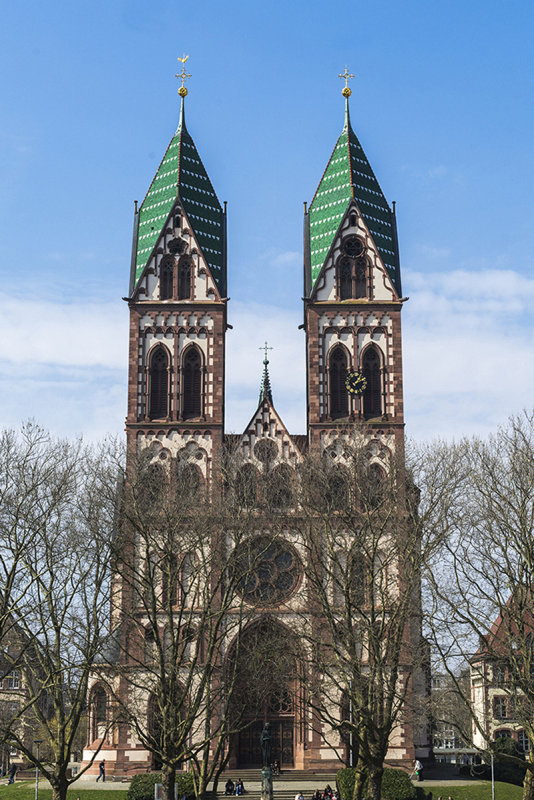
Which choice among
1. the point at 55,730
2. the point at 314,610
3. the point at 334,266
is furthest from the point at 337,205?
the point at 55,730

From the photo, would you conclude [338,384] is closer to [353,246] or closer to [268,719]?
[353,246]

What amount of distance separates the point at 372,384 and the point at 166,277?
12357mm

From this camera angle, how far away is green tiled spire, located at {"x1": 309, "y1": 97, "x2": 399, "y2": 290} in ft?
194

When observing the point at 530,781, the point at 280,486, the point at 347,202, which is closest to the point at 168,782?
the point at 530,781

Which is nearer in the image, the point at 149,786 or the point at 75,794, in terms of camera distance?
the point at 149,786

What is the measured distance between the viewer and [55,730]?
41031 mm

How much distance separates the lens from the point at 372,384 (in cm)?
5653

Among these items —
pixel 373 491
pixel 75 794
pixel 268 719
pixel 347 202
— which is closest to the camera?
pixel 373 491

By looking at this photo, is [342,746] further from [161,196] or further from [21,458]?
[161,196]

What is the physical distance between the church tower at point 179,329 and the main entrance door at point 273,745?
1261 cm

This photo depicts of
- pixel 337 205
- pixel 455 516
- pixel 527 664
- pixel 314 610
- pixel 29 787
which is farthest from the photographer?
pixel 337 205

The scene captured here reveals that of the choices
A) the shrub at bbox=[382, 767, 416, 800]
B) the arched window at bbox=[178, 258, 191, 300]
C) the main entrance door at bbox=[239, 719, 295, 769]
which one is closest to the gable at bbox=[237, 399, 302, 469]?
the arched window at bbox=[178, 258, 191, 300]

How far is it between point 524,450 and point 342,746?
66.5 feet

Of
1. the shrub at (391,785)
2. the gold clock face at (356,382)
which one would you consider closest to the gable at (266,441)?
the gold clock face at (356,382)
